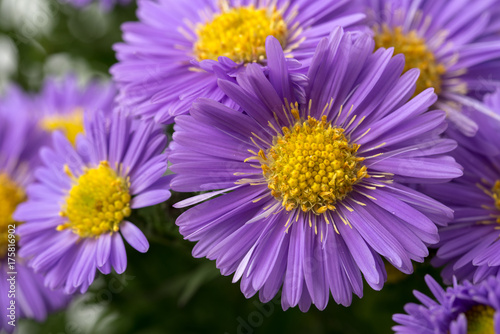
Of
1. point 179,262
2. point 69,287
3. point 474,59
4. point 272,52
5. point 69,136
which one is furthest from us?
point 69,136

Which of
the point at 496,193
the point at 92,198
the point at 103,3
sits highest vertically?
the point at 496,193

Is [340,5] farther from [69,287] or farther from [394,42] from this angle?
[69,287]

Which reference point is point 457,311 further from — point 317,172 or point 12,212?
point 12,212

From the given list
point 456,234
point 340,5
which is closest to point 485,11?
point 340,5

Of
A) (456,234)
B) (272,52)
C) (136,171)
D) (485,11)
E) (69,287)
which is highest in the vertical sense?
(485,11)

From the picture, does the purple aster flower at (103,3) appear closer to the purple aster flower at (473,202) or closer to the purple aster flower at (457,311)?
the purple aster flower at (473,202)

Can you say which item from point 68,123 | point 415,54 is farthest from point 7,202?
point 415,54
